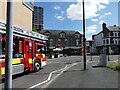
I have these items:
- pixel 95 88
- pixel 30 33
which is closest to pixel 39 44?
pixel 30 33

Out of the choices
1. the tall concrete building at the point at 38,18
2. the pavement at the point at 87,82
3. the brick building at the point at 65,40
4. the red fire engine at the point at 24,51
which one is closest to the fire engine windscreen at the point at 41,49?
the red fire engine at the point at 24,51

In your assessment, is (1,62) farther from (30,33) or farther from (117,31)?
(117,31)

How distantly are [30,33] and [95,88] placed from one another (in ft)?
25.9

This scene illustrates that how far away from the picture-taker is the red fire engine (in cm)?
1232

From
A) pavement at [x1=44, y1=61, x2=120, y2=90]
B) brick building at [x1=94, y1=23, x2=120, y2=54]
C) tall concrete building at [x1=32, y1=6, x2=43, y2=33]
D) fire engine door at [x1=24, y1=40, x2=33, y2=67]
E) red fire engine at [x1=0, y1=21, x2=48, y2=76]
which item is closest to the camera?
pavement at [x1=44, y1=61, x2=120, y2=90]

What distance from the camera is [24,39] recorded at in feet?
52.2

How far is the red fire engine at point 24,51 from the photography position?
12.3 metres

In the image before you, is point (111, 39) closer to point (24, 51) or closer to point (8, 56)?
point (24, 51)

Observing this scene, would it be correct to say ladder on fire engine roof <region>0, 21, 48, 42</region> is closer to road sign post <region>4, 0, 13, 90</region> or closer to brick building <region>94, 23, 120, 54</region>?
road sign post <region>4, 0, 13, 90</region>

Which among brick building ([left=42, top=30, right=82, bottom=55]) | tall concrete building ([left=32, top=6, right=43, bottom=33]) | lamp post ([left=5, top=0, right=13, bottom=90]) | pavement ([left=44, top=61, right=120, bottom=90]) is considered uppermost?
tall concrete building ([left=32, top=6, right=43, bottom=33])

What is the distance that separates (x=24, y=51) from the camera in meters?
16.0

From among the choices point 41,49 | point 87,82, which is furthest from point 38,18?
point 87,82

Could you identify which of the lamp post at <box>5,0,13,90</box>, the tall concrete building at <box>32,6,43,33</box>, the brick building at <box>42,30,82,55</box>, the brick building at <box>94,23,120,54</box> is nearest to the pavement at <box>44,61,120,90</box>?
the lamp post at <box>5,0,13,90</box>

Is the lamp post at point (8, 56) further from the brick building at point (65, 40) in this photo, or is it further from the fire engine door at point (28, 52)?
the brick building at point (65, 40)
